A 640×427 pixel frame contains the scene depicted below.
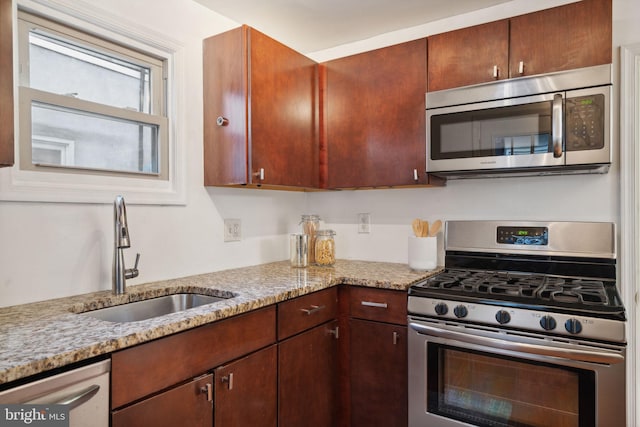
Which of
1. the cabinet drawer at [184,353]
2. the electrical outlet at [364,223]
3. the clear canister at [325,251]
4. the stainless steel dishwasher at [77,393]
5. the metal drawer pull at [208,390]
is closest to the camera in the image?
the stainless steel dishwasher at [77,393]

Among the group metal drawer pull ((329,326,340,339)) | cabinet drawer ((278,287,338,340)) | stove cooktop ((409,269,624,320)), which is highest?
stove cooktop ((409,269,624,320))

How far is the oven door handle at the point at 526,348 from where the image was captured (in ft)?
4.56

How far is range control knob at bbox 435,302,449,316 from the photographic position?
5.51ft

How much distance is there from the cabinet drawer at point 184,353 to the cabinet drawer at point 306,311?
0.06 meters

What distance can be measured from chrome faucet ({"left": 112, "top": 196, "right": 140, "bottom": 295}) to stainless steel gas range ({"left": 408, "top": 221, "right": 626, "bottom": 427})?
3.98 feet

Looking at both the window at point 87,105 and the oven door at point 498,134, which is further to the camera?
the oven door at point 498,134

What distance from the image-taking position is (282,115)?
216cm

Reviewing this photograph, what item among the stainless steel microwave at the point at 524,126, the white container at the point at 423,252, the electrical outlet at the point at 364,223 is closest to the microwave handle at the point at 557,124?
the stainless steel microwave at the point at 524,126

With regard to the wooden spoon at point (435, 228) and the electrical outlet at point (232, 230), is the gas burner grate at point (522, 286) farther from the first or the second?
the electrical outlet at point (232, 230)

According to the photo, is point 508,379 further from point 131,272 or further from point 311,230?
point 131,272

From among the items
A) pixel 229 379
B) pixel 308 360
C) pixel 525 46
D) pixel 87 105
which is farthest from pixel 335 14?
pixel 229 379

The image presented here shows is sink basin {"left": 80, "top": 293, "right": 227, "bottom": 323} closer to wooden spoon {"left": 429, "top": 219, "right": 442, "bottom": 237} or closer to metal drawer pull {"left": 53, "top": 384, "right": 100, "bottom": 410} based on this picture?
metal drawer pull {"left": 53, "top": 384, "right": 100, "bottom": 410}

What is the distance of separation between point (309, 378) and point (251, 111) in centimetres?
128

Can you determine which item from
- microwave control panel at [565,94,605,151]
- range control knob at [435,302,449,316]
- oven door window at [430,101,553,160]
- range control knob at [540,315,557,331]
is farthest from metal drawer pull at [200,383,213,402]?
microwave control panel at [565,94,605,151]
